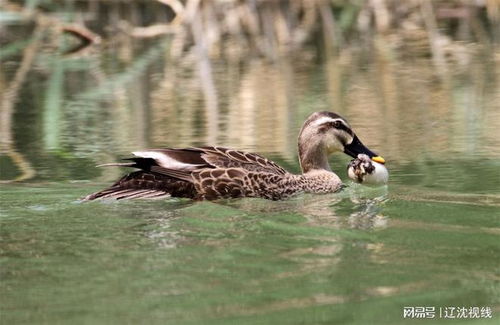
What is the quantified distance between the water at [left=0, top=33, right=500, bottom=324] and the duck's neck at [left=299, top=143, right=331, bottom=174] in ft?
1.12

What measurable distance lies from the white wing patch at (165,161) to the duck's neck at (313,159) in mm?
1118

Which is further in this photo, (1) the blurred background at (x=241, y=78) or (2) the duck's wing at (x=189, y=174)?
(1) the blurred background at (x=241, y=78)

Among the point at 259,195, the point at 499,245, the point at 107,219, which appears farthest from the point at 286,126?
the point at 499,245

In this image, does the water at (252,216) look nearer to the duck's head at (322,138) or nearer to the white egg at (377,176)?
the white egg at (377,176)

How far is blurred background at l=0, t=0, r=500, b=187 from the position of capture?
1102cm

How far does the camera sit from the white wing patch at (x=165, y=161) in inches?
339

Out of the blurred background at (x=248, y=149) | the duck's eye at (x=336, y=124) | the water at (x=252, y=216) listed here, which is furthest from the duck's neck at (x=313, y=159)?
the blurred background at (x=248, y=149)

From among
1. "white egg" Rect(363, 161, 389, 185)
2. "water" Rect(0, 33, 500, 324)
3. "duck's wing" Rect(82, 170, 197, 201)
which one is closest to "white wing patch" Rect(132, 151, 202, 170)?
"duck's wing" Rect(82, 170, 197, 201)

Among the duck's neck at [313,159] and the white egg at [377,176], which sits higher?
the duck's neck at [313,159]

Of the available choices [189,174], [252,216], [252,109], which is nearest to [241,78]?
[252,109]

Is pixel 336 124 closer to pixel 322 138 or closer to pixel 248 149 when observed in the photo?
pixel 322 138

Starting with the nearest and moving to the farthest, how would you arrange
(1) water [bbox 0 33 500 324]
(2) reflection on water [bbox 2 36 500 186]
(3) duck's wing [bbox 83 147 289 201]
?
(1) water [bbox 0 33 500 324], (3) duck's wing [bbox 83 147 289 201], (2) reflection on water [bbox 2 36 500 186]

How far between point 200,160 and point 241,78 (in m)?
6.32

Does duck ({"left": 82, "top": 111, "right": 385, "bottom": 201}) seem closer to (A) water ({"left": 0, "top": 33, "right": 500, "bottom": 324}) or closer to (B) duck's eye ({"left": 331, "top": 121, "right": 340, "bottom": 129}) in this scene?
(A) water ({"left": 0, "top": 33, "right": 500, "bottom": 324})
